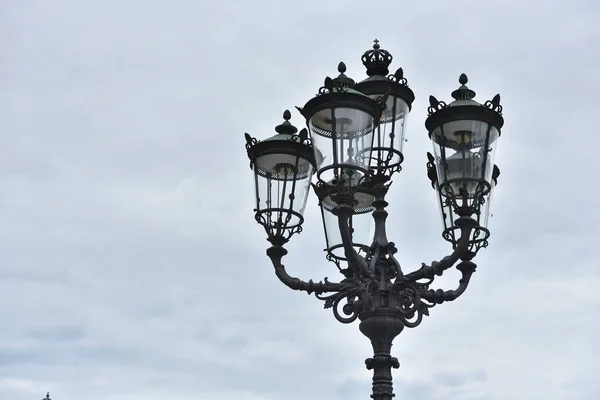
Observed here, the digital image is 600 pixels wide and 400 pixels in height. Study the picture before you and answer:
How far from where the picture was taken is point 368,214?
37.1ft

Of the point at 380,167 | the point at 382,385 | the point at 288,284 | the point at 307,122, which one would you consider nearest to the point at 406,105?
the point at 380,167

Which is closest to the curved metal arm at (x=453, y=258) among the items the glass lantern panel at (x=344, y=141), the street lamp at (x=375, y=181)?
the street lamp at (x=375, y=181)

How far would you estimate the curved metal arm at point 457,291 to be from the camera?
969 centimetres

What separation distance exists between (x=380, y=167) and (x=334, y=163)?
1.43 m

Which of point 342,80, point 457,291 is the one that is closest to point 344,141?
point 342,80

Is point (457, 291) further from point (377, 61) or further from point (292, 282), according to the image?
point (377, 61)

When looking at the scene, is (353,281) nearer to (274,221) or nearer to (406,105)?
(274,221)

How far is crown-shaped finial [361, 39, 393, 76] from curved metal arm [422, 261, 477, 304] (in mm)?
2513

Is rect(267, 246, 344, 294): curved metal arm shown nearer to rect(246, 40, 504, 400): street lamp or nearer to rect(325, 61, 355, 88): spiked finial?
rect(246, 40, 504, 400): street lamp

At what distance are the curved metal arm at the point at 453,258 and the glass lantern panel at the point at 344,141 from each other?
4.08ft

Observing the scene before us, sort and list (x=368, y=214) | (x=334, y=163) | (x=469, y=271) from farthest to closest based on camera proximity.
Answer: (x=368, y=214)
(x=469, y=271)
(x=334, y=163)

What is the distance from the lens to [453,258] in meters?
9.41

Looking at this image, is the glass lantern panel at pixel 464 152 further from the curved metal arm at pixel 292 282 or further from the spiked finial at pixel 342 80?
the curved metal arm at pixel 292 282

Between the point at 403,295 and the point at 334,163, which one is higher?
the point at 334,163
